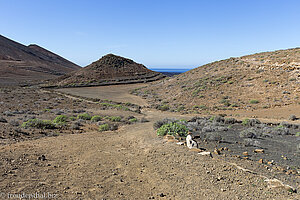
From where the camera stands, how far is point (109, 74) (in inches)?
2677

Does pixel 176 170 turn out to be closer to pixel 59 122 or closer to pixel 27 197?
pixel 27 197

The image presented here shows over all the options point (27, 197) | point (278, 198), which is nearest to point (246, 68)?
point (278, 198)

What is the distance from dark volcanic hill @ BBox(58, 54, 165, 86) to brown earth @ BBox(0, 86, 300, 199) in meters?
52.3

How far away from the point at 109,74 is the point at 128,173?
211 ft

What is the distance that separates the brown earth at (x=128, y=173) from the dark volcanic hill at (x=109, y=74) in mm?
52323

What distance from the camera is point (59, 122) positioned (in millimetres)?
13312

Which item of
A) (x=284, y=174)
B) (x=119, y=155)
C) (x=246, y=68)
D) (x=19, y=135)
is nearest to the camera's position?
(x=284, y=174)

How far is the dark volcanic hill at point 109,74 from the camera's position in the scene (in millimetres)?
61875

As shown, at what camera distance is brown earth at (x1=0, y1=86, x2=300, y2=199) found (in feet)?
15.9

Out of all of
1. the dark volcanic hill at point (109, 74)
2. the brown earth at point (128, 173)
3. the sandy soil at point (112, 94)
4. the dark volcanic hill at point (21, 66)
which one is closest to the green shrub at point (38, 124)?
the brown earth at point (128, 173)

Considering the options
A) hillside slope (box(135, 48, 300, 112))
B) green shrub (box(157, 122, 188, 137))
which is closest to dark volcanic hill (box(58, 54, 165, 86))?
hillside slope (box(135, 48, 300, 112))

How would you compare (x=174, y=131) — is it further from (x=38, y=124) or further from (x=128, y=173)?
(x=38, y=124)

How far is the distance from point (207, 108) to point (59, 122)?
51.6 ft

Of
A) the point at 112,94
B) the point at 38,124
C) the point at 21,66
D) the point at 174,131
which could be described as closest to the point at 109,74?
the point at 112,94
